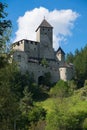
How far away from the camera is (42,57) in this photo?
260 ft

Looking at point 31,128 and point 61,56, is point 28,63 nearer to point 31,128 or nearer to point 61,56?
point 61,56

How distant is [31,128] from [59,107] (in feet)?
31.1

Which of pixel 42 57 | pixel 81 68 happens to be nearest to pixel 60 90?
pixel 81 68

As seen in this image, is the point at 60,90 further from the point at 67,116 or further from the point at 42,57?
the point at 67,116

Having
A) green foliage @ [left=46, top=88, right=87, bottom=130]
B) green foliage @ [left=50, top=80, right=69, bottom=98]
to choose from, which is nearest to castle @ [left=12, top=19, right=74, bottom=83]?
green foliage @ [left=50, top=80, right=69, bottom=98]

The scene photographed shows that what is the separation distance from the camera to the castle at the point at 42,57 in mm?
73938

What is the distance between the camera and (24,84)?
6919 cm

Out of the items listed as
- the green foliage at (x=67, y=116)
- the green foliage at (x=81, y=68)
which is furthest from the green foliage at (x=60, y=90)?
the green foliage at (x=81, y=68)

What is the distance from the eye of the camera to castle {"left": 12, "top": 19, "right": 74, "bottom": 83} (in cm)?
7394

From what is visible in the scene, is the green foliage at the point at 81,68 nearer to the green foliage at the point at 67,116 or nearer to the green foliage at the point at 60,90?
the green foliage at the point at 60,90

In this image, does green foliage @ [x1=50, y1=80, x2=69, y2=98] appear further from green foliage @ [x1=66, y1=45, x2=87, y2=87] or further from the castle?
green foliage @ [x1=66, y1=45, x2=87, y2=87]

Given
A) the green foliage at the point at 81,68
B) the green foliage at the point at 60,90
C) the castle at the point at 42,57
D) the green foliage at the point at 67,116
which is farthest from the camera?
the green foliage at the point at 81,68

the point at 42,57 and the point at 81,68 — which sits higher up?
the point at 42,57

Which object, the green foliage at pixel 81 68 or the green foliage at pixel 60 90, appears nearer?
the green foliage at pixel 60 90
